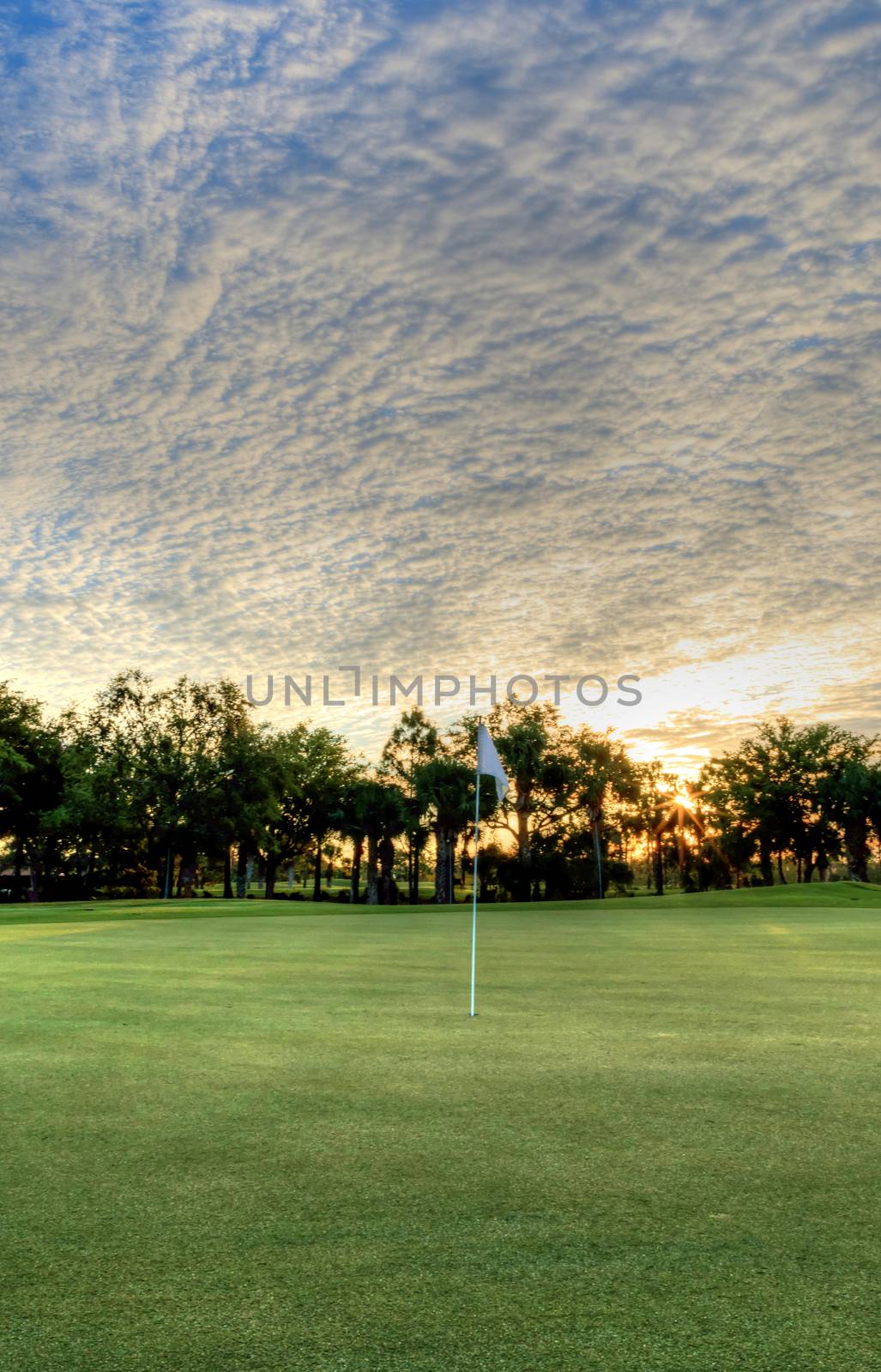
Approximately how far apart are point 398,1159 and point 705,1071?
2797 millimetres

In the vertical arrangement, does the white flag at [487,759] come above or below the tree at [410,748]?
below

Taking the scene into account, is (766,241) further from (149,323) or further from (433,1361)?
(433,1361)

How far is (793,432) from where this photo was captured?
29688 mm

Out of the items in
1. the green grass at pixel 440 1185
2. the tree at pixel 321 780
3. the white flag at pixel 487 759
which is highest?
the tree at pixel 321 780

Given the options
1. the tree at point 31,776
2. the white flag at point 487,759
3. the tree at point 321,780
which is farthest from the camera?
the tree at point 321,780

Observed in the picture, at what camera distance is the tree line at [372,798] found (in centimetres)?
6575

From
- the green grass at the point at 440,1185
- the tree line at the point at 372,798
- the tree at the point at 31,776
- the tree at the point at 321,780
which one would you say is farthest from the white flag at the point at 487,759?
the tree at the point at 321,780

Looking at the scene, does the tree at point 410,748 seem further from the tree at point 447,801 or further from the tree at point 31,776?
the tree at point 31,776

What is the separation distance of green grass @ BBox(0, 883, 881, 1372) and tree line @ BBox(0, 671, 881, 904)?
51.8m

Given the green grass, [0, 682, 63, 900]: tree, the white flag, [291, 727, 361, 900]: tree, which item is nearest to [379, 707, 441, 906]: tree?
[291, 727, 361, 900]: tree

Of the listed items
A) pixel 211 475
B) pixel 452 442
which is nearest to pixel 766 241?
pixel 452 442

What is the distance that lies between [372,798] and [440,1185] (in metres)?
66.5

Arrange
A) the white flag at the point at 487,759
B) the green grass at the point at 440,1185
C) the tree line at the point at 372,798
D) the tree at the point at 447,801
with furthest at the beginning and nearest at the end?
the tree at the point at 447,801 < the tree line at the point at 372,798 < the white flag at the point at 487,759 < the green grass at the point at 440,1185

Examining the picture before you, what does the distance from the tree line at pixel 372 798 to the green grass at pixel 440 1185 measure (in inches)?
2039
